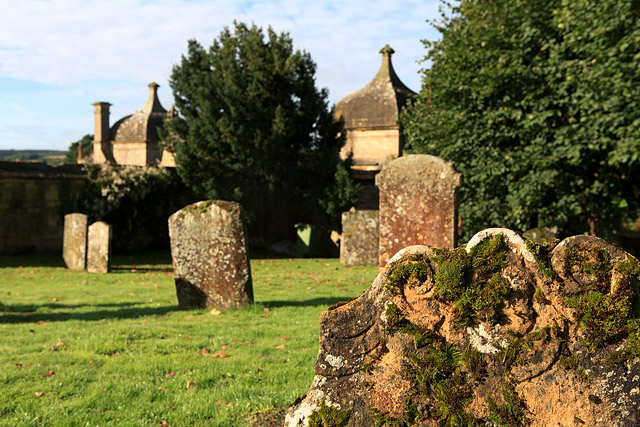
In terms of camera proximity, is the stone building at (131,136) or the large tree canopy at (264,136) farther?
the stone building at (131,136)

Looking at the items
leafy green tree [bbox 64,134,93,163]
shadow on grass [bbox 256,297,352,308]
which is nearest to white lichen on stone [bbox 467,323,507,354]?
shadow on grass [bbox 256,297,352,308]

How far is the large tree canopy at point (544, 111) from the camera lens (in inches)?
418

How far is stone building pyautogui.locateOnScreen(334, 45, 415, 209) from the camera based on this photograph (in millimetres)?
26469

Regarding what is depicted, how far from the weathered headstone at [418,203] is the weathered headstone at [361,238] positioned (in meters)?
5.15

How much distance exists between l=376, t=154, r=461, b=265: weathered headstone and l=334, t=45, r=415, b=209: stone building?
49.5ft

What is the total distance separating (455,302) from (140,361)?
4.29 meters

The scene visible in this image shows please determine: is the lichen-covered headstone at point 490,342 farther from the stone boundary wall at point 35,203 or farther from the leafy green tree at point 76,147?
the leafy green tree at point 76,147

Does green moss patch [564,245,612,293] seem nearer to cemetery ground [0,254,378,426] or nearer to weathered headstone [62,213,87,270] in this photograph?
cemetery ground [0,254,378,426]

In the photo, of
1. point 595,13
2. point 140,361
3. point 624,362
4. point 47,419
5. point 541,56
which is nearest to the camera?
point 624,362

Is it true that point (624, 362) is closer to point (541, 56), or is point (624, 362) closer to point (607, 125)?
point (607, 125)

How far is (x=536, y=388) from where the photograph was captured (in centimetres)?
243

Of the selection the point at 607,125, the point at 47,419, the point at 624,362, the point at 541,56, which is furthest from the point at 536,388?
the point at 541,56

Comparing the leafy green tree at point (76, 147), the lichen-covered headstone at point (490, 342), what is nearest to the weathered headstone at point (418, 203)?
the lichen-covered headstone at point (490, 342)

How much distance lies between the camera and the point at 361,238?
15750 millimetres
